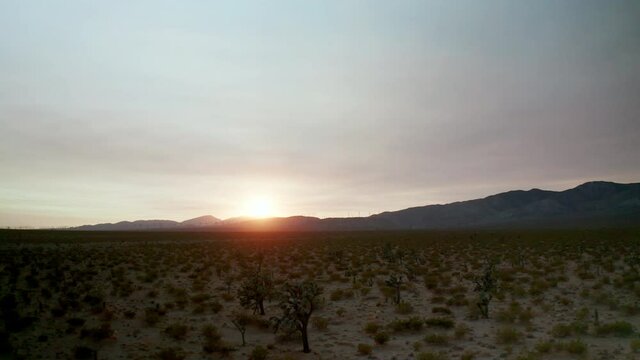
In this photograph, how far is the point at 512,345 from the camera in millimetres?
14883

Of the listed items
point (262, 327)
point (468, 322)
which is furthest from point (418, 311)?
point (262, 327)

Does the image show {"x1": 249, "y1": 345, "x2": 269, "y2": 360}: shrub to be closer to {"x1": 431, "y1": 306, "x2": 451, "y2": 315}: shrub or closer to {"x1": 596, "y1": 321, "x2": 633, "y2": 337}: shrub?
{"x1": 431, "y1": 306, "x2": 451, "y2": 315}: shrub

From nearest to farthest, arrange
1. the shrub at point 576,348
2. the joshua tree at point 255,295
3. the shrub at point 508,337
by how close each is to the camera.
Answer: the shrub at point 576,348 < the shrub at point 508,337 < the joshua tree at point 255,295

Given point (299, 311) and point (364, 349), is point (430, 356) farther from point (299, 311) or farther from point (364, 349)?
point (299, 311)

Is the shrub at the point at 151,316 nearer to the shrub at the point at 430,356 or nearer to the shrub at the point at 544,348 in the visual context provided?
the shrub at the point at 430,356

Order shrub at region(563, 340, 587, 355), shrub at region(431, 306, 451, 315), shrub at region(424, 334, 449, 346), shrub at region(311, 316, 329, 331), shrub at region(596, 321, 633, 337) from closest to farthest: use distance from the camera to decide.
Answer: shrub at region(563, 340, 587, 355), shrub at region(424, 334, 449, 346), shrub at region(596, 321, 633, 337), shrub at region(311, 316, 329, 331), shrub at region(431, 306, 451, 315)

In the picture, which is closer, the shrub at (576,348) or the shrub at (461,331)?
the shrub at (576,348)

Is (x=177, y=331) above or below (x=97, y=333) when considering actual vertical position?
below

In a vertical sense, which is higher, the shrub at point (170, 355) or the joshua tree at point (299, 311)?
the joshua tree at point (299, 311)

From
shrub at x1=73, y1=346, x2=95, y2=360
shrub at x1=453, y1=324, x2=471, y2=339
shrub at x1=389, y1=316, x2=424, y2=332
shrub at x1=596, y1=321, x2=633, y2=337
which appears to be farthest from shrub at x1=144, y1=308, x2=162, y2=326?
shrub at x1=596, y1=321, x2=633, y2=337

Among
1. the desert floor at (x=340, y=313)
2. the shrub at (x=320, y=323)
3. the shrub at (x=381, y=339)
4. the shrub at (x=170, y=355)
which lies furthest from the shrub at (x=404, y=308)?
the shrub at (x=170, y=355)

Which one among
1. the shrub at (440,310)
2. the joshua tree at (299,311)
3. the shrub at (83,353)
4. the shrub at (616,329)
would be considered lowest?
the shrub at (83,353)

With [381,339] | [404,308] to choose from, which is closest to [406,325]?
[381,339]

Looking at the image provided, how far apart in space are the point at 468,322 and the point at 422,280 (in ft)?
35.7
